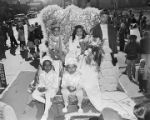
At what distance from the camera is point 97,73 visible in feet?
16.1

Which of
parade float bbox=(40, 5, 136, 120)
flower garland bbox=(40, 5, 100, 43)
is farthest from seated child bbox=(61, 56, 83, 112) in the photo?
flower garland bbox=(40, 5, 100, 43)

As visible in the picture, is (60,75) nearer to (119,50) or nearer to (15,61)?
(15,61)

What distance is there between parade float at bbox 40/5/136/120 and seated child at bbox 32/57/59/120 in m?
0.60

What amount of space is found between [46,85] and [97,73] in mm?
1050

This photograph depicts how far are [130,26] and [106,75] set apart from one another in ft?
18.4

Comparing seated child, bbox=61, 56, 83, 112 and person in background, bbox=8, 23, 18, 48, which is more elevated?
person in background, bbox=8, 23, 18, 48

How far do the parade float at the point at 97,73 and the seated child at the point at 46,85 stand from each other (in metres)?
0.60

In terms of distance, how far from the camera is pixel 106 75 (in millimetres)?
5473

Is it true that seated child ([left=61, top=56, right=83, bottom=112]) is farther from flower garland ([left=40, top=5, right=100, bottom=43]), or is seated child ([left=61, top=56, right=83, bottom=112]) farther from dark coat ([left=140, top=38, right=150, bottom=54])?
dark coat ([left=140, top=38, right=150, bottom=54])

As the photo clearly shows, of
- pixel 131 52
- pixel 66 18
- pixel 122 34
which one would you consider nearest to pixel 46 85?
pixel 66 18

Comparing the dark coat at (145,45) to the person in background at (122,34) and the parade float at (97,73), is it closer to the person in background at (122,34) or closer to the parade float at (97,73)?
the parade float at (97,73)

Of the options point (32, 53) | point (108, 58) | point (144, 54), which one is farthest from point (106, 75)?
point (32, 53)

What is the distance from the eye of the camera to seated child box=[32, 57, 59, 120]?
4602mm

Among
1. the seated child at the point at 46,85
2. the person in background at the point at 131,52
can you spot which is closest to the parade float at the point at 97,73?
the person in background at the point at 131,52
